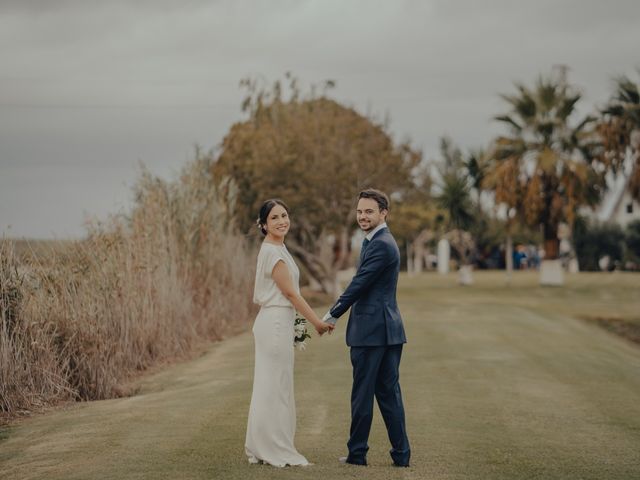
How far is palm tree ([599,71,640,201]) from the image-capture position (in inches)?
1045

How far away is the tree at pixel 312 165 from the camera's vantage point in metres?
33.9

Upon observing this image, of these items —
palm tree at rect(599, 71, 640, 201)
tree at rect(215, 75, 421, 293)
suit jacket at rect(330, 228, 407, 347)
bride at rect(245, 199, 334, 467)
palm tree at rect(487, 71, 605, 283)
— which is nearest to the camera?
suit jacket at rect(330, 228, 407, 347)

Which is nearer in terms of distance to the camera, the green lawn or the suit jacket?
the suit jacket

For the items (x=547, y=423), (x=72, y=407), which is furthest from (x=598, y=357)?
(x=72, y=407)

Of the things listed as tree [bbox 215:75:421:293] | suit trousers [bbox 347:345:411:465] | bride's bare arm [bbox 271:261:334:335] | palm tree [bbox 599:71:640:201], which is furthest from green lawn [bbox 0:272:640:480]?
tree [bbox 215:75:421:293]

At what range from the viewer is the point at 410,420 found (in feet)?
34.5

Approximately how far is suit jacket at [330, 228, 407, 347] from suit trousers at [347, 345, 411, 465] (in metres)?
0.11

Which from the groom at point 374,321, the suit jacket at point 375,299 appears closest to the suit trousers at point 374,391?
the groom at point 374,321

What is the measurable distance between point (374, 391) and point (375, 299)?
2.43 feet

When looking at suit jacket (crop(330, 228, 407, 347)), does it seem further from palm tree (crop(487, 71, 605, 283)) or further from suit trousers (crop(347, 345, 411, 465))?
palm tree (crop(487, 71, 605, 283))

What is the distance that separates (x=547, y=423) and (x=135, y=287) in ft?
24.5

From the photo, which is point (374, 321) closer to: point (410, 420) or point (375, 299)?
point (375, 299)

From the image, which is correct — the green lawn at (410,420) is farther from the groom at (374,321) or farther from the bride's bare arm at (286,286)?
the bride's bare arm at (286,286)

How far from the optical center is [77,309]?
42.5 ft
